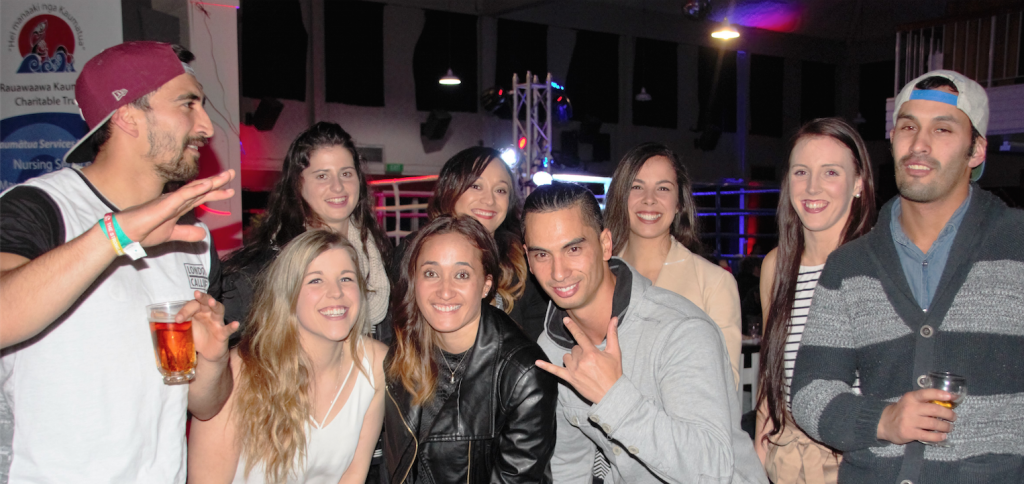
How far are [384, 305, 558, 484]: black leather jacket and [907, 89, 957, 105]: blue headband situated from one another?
151 centimetres

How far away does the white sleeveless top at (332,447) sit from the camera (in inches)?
92.9

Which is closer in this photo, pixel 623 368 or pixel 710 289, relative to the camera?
pixel 623 368

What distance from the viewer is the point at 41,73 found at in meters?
3.41

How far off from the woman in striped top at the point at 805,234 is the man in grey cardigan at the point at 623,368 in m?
0.46

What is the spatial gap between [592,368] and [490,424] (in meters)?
0.64

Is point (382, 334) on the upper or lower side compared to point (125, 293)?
lower

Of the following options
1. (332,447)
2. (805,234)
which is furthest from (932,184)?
(332,447)

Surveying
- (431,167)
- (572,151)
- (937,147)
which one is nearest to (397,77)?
(431,167)

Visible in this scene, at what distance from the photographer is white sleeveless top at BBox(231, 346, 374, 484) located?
7.74ft

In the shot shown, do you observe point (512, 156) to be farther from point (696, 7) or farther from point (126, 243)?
point (126, 243)

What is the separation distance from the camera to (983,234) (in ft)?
6.07

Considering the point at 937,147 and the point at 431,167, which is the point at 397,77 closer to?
the point at 431,167

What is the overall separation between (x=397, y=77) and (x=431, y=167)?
193cm

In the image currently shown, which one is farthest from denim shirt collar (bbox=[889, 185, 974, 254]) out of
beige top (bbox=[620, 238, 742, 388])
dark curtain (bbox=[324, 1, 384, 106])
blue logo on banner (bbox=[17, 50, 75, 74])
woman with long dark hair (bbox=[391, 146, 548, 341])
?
dark curtain (bbox=[324, 1, 384, 106])
